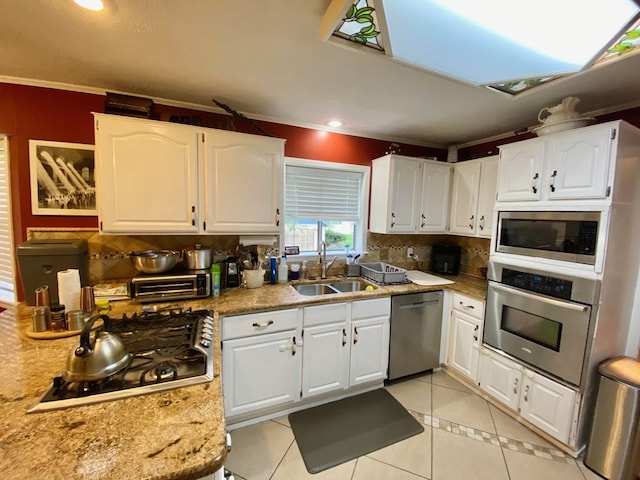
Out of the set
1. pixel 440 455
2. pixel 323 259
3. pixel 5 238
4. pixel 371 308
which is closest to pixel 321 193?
pixel 323 259

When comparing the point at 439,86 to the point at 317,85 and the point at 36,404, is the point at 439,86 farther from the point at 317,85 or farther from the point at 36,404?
the point at 36,404

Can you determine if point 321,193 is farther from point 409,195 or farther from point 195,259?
point 195,259

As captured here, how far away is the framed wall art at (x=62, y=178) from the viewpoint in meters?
1.93

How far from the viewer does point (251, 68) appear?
1685 mm

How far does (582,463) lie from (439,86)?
2.65 meters

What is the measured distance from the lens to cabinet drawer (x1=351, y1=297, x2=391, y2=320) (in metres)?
2.26

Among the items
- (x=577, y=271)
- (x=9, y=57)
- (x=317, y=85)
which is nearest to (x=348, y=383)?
(x=577, y=271)

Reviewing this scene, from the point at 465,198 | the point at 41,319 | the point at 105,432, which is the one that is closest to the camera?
the point at 105,432

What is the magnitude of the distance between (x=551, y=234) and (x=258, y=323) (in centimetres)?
215

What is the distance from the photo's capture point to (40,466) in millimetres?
679

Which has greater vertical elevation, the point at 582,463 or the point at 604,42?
the point at 604,42

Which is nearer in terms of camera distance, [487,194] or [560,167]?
[560,167]

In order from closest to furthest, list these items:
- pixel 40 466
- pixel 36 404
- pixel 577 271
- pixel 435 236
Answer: pixel 40 466 < pixel 36 404 < pixel 577 271 < pixel 435 236

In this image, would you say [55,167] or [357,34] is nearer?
[357,34]
